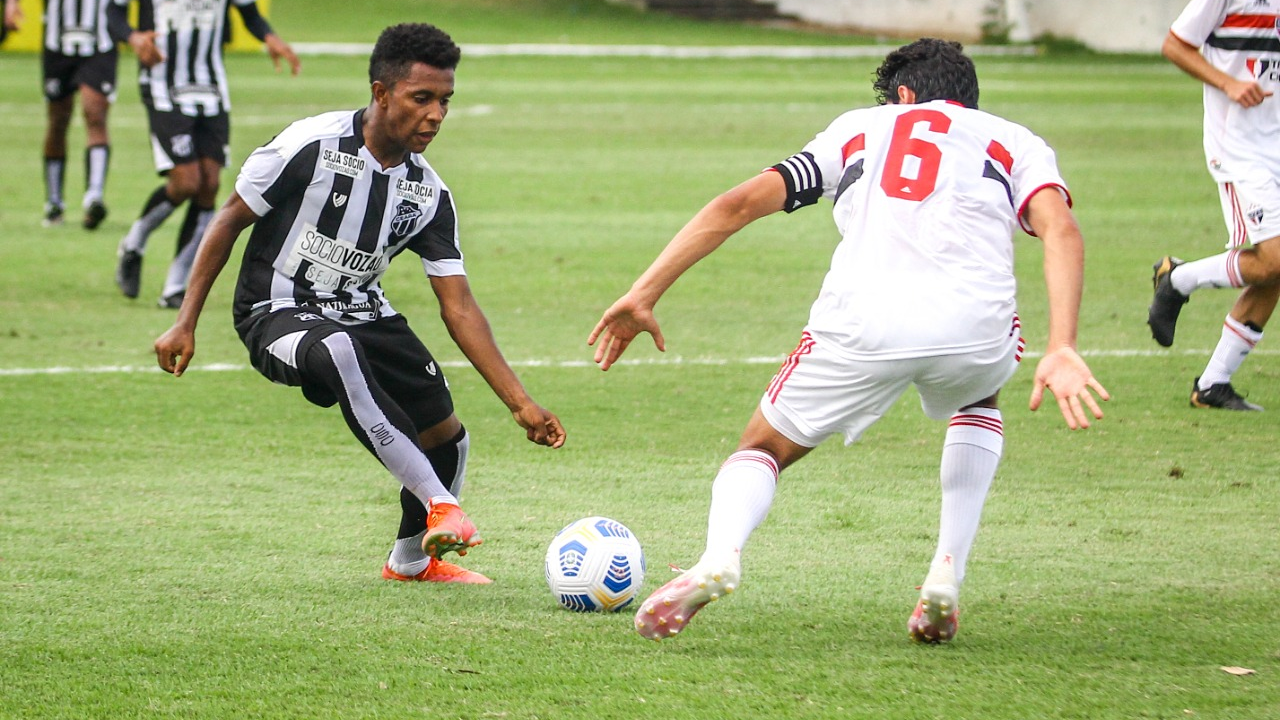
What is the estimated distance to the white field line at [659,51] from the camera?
32062mm

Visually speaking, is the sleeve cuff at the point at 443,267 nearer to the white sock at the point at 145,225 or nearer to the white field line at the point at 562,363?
the white field line at the point at 562,363

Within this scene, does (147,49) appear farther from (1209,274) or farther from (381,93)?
(1209,274)

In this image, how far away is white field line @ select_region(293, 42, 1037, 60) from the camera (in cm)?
3206

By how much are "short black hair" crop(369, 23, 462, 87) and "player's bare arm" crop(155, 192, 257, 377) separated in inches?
21.7

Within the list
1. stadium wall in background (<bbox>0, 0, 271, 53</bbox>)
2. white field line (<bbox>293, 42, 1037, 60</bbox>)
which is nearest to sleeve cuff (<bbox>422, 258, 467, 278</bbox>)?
stadium wall in background (<bbox>0, 0, 271, 53</bbox>)

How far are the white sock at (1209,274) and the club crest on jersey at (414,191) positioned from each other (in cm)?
361

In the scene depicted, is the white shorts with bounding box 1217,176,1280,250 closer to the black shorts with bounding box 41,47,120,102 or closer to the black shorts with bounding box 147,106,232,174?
the black shorts with bounding box 147,106,232,174

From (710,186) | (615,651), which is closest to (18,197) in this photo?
(710,186)

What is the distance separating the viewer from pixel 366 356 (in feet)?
15.1

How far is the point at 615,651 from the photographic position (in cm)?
402

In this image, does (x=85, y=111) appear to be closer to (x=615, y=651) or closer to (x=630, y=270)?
(x=630, y=270)

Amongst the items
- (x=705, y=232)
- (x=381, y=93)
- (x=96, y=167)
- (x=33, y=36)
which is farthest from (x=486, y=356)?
(x=33, y=36)

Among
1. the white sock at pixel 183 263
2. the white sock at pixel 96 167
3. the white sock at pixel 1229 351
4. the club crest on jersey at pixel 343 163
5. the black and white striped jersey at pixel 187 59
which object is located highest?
the club crest on jersey at pixel 343 163

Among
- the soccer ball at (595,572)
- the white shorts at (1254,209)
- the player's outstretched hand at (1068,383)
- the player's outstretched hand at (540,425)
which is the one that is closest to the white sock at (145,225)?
the player's outstretched hand at (540,425)
